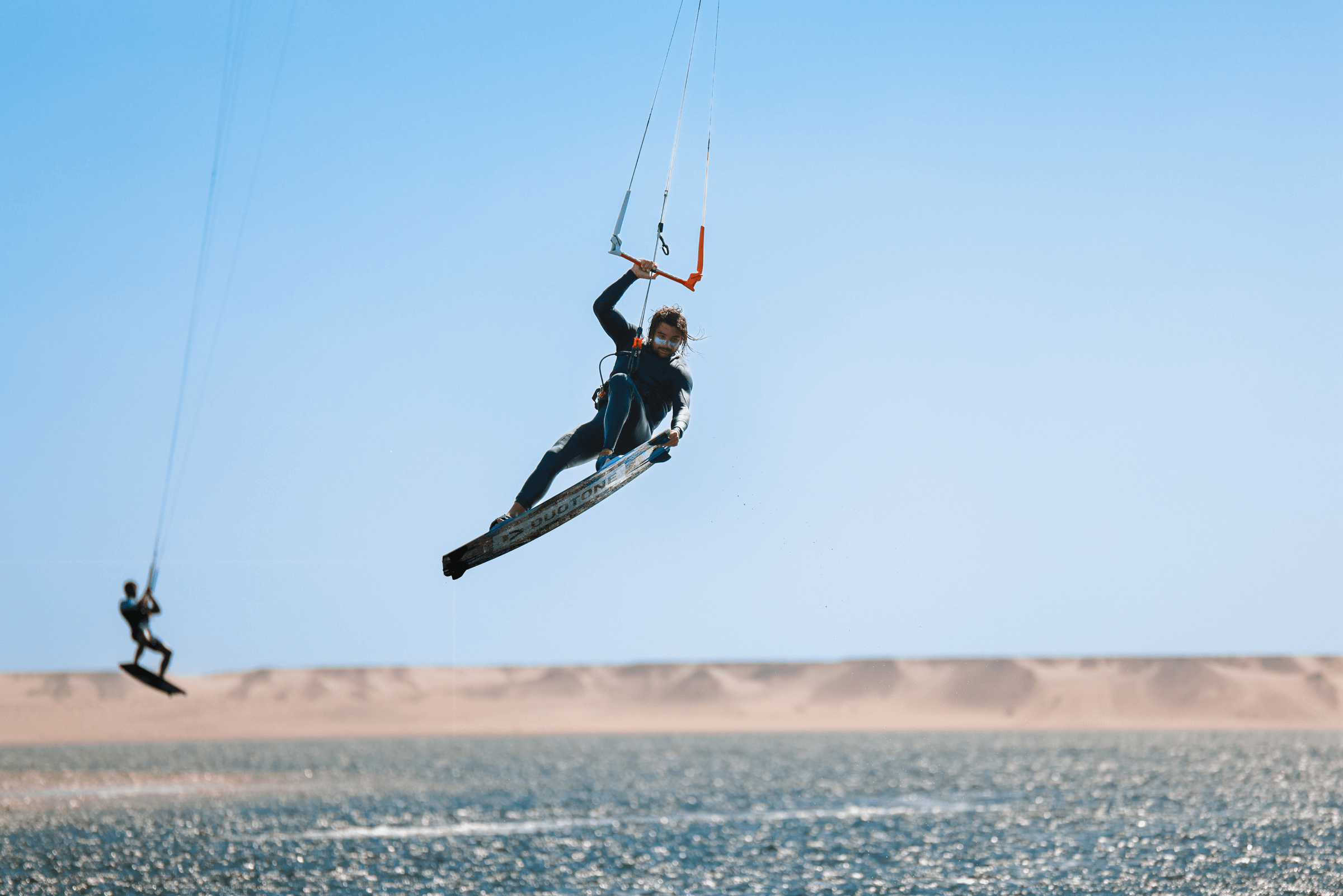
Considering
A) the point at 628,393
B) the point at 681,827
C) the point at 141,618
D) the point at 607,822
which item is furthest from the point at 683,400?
the point at 607,822

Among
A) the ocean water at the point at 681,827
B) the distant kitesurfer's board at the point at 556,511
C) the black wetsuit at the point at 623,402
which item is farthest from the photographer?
the ocean water at the point at 681,827

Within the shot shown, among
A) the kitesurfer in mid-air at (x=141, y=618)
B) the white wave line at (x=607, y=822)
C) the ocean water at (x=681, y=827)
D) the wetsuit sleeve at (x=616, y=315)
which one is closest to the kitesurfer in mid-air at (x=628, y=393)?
the wetsuit sleeve at (x=616, y=315)

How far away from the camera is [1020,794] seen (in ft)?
236

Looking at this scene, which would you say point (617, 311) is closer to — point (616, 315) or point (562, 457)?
point (616, 315)

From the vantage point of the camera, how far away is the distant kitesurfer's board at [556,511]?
1620 cm

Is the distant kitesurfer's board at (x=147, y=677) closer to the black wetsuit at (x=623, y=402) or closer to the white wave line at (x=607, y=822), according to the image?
the black wetsuit at (x=623, y=402)

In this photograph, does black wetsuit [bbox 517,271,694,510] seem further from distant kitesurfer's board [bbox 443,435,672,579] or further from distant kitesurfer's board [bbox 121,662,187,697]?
distant kitesurfer's board [bbox 121,662,187,697]

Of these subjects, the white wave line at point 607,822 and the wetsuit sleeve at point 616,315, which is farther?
the white wave line at point 607,822

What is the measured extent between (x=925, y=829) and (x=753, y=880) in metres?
16.8

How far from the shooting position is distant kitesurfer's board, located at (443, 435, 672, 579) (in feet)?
53.2

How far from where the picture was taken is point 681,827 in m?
54.8

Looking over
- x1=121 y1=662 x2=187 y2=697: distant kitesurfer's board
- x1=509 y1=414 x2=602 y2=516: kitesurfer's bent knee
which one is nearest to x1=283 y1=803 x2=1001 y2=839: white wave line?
x1=121 y1=662 x2=187 y2=697: distant kitesurfer's board

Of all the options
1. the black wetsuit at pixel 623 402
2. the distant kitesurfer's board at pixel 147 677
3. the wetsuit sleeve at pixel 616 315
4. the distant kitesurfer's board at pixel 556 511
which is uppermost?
the wetsuit sleeve at pixel 616 315

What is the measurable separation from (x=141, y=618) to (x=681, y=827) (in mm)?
37939
